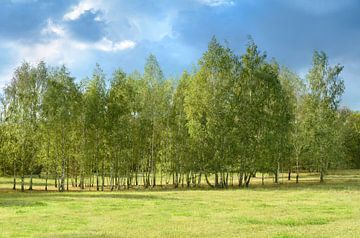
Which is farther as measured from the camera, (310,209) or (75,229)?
(310,209)

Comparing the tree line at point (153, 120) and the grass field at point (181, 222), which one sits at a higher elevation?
the tree line at point (153, 120)

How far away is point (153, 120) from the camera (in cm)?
6881

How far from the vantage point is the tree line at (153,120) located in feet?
211

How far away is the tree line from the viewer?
64.2 metres

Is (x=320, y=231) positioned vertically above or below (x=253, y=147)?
below

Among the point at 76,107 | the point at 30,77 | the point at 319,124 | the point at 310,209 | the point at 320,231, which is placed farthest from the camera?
the point at 319,124

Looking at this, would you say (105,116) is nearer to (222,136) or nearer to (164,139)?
(164,139)

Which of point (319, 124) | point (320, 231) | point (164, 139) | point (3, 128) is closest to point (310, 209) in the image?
point (320, 231)

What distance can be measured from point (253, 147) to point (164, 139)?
48.3 ft

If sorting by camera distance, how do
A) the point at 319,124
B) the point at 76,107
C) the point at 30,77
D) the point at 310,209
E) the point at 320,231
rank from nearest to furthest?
the point at 320,231
the point at 310,209
the point at 76,107
the point at 30,77
the point at 319,124

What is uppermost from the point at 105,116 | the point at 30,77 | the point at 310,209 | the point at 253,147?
the point at 30,77

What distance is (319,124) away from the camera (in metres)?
75.8

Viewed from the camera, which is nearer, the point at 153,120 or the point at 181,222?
the point at 181,222

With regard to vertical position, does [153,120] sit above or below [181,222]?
above
